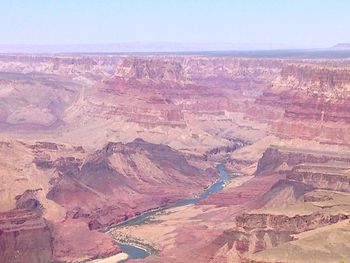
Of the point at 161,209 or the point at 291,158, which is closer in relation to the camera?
the point at 161,209

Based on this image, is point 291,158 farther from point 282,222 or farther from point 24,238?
point 24,238

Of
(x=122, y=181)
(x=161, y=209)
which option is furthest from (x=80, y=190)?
(x=161, y=209)

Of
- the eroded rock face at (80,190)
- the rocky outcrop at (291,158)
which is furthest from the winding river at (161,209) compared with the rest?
→ the rocky outcrop at (291,158)

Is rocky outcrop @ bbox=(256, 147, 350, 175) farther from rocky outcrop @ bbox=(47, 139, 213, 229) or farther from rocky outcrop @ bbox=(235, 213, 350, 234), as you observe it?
rocky outcrop @ bbox=(235, 213, 350, 234)

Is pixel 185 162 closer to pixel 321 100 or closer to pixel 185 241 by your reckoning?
pixel 321 100

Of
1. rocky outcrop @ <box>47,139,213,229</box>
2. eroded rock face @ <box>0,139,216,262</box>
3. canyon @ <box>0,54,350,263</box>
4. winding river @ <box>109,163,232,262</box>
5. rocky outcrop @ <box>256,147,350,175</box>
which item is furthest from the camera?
rocky outcrop @ <box>256,147,350,175</box>

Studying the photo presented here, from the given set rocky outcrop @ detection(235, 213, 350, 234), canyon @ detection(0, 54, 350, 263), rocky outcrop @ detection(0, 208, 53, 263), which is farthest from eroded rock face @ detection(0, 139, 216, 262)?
rocky outcrop @ detection(235, 213, 350, 234)

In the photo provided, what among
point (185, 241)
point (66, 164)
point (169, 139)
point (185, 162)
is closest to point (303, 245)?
point (185, 241)

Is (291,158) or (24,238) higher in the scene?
(291,158)
